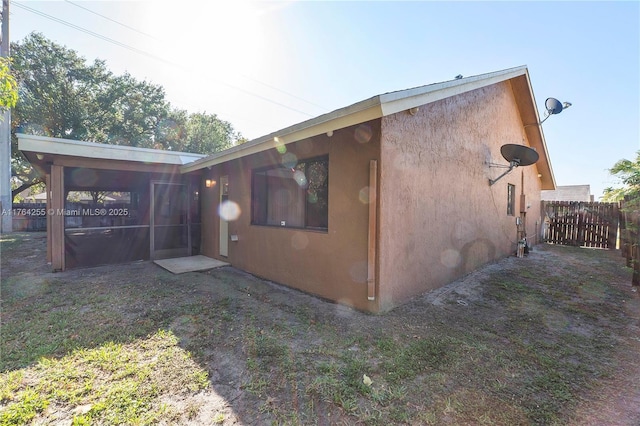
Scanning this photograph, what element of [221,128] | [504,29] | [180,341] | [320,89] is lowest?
[180,341]

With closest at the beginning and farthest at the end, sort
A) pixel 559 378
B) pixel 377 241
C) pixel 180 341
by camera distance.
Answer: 1. pixel 559 378
2. pixel 180 341
3. pixel 377 241

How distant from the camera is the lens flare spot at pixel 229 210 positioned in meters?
6.32

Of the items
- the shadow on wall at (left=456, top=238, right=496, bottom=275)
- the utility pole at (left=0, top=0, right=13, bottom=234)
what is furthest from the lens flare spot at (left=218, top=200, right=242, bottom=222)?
the utility pole at (left=0, top=0, right=13, bottom=234)

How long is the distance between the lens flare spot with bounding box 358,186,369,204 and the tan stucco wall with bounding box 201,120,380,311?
2 cm

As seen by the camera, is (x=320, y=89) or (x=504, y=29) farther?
(x=320, y=89)

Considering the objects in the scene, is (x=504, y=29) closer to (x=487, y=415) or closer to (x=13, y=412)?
(x=487, y=415)

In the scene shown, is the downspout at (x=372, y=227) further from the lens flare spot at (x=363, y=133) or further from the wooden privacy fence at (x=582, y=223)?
the wooden privacy fence at (x=582, y=223)

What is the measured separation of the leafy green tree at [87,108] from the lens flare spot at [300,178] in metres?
17.4

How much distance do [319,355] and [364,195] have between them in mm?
1991

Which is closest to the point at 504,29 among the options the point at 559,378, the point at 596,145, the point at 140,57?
the point at 559,378

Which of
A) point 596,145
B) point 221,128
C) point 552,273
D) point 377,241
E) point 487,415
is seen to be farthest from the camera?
point 221,128

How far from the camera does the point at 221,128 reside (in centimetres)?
2333

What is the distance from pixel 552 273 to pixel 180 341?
283 inches

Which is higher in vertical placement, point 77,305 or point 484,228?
point 484,228
